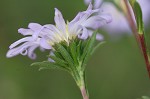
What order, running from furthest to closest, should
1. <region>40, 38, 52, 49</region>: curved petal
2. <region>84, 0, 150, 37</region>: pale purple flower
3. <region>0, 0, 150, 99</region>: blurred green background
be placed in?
1. <region>0, 0, 150, 99</region>: blurred green background
2. <region>84, 0, 150, 37</region>: pale purple flower
3. <region>40, 38, 52, 49</region>: curved petal

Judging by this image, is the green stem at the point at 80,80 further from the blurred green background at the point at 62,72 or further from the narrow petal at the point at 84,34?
the blurred green background at the point at 62,72

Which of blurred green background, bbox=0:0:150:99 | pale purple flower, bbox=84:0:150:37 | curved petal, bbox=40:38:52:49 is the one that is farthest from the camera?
Result: blurred green background, bbox=0:0:150:99

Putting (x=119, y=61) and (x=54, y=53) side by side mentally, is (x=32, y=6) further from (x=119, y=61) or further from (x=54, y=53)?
(x=54, y=53)

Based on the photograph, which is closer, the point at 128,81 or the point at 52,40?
the point at 52,40

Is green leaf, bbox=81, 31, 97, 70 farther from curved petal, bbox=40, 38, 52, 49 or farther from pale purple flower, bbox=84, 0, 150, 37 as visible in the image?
pale purple flower, bbox=84, 0, 150, 37

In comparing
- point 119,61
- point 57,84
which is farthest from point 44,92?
point 119,61

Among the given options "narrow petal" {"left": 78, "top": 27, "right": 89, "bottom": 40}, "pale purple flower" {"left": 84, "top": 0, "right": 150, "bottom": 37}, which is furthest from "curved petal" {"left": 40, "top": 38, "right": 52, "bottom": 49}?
"pale purple flower" {"left": 84, "top": 0, "right": 150, "bottom": 37}

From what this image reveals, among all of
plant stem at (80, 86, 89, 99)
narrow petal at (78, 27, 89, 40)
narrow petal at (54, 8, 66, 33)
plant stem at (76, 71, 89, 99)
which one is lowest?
plant stem at (80, 86, 89, 99)
